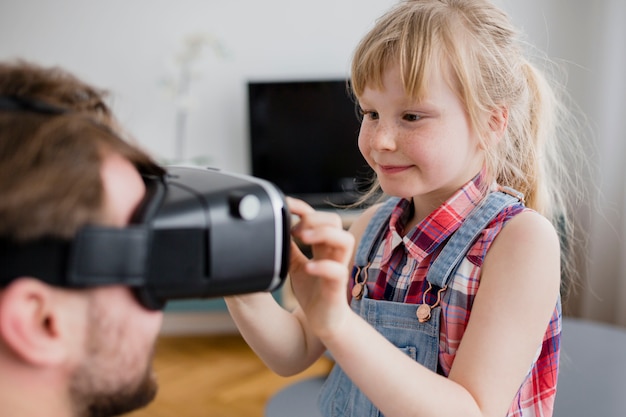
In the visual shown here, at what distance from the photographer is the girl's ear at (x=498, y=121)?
36.0 inches

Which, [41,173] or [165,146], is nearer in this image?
[41,173]

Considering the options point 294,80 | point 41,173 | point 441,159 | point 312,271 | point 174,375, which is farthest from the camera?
point 294,80

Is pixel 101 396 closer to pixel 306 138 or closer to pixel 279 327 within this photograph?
pixel 279 327

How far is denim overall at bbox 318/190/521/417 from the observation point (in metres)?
0.86

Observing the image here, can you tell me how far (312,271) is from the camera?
653 millimetres

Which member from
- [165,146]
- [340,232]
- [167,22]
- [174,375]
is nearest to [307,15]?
[167,22]

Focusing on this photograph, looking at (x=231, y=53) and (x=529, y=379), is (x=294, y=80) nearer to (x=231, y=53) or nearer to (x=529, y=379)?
(x=231, y=53)

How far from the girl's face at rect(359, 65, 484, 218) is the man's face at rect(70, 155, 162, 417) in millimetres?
379

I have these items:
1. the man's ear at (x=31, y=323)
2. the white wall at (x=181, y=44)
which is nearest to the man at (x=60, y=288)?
the man's ear at (x=31, y=323)

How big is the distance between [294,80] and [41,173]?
9.41 feet

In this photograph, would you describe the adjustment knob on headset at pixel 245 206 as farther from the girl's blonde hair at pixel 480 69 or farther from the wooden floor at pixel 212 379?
the wooden floor at pixel 212 379

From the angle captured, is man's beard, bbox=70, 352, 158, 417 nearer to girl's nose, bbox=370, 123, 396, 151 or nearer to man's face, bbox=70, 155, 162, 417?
man's face, bbox=70, 155, 162, 417

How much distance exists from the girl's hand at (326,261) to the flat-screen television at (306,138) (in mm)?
2593

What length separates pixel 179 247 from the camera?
0.56 m
